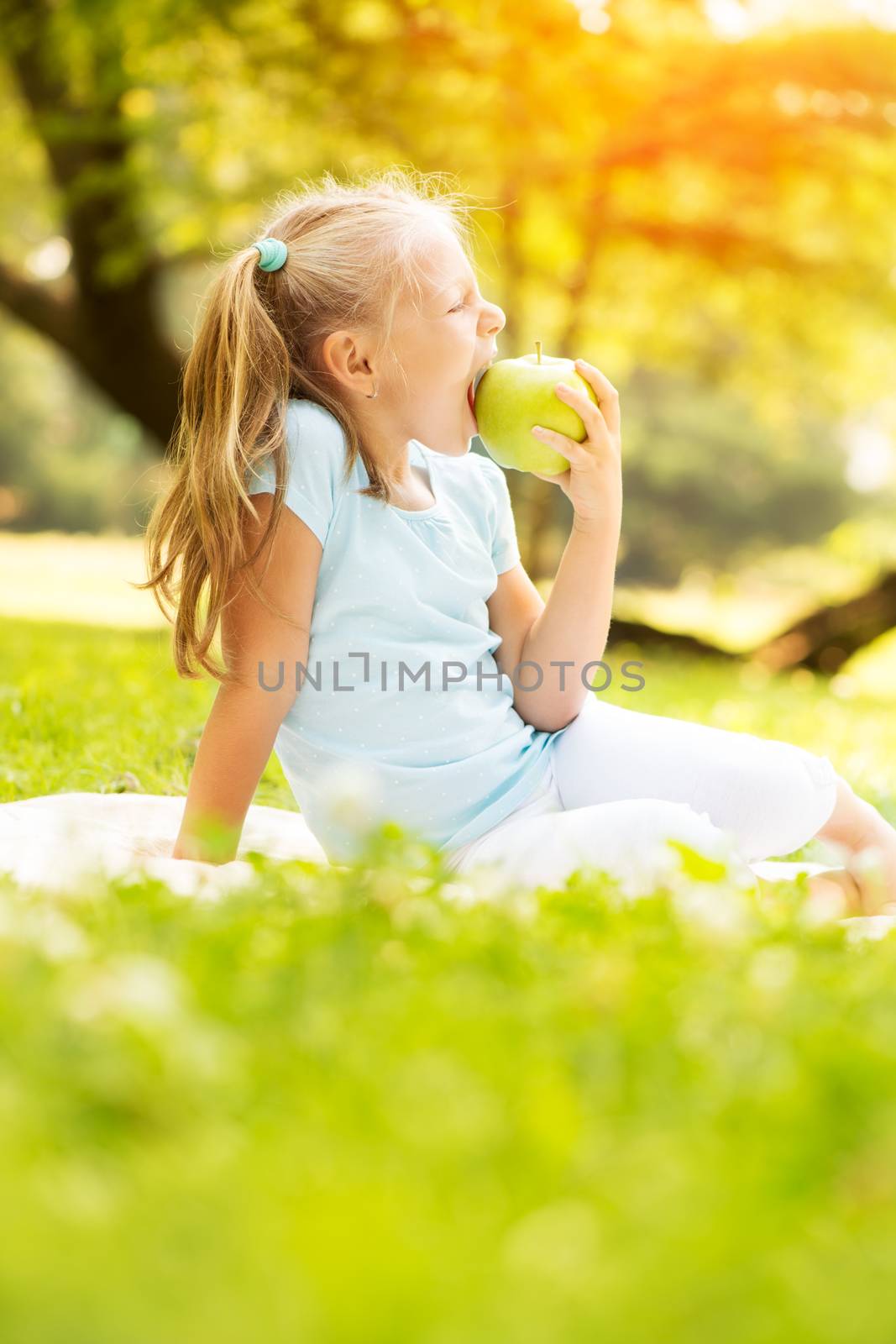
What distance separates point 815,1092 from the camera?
1188 mm

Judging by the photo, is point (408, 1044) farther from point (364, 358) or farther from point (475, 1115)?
point (364, 358)

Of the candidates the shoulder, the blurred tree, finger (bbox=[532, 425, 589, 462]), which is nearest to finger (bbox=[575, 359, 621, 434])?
finger (bbox=[532, 425, 589, 462])

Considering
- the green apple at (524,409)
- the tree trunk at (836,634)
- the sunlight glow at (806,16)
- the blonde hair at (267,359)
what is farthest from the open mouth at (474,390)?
the tree trunk at (836,634)

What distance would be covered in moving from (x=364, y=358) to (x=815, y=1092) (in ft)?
6.48

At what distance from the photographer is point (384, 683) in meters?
2.65

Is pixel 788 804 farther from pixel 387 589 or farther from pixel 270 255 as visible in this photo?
pixel 270 255

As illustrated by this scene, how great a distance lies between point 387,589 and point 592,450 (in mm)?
589

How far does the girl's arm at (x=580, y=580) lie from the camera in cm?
289

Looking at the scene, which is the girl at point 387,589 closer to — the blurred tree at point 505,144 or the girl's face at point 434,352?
the girl's face at point 434,352

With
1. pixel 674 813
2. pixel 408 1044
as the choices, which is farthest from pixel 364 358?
pixel 408 1044

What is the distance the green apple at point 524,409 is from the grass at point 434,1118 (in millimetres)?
1376

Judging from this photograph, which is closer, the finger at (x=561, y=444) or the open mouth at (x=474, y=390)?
the finger at (x=561, y=444)

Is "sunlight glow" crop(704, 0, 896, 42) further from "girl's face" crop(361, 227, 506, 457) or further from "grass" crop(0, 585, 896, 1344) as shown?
"grass" crop(0, 585, 896, 1344)

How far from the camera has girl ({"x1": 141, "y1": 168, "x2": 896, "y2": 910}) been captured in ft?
8.42
